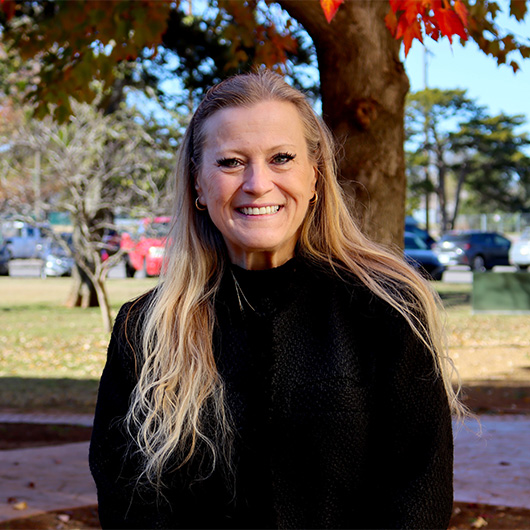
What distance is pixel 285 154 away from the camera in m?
2.13

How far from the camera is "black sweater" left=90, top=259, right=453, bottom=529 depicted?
75.6 inches

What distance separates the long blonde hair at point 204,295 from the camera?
207cm

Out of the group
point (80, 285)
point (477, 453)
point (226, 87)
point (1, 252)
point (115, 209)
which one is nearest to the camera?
point (226, 87)

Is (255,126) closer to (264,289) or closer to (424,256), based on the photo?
(264,289)

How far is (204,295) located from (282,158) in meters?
0.47

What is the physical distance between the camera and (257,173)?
6.88 ft

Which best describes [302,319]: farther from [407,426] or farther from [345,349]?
[407,426]

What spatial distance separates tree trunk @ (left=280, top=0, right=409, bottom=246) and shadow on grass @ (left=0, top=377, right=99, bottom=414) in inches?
187

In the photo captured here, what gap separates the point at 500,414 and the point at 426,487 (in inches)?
232

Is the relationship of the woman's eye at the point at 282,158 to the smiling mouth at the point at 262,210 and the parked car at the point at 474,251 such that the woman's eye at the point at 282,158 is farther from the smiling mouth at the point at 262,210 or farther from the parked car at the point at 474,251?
the parked car at the point at 474,251

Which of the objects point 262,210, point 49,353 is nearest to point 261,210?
point 262,210

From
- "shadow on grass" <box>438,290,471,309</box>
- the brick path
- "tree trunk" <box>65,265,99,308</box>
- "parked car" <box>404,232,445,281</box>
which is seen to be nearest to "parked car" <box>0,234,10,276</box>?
"tree trunk" <box>65,265,99,308</box>

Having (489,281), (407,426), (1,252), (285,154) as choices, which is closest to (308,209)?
(285,154)

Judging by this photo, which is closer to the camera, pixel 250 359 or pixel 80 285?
pixel 250 359
